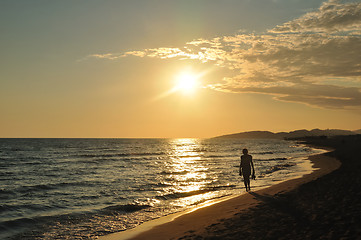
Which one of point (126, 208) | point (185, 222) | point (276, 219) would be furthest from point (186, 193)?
point (276, 219)

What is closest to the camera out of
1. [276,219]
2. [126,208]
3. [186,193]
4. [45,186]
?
[276,219]

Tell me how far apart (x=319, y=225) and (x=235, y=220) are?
9.79ft

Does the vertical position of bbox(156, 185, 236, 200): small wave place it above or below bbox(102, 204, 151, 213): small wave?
below

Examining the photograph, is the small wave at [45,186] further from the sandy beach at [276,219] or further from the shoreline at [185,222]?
the sandy beach at [276,219]

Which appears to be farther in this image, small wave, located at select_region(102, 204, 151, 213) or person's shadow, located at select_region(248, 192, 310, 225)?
small wave, located at select_region(102, 204, 151, 213)

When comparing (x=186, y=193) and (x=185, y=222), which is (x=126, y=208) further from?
(x=186, y=193)

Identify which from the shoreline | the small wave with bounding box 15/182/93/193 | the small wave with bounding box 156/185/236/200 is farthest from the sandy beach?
the small wave with bounding box 15/182/93/193

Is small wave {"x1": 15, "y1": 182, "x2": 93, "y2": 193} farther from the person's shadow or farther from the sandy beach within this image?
the person's shadow

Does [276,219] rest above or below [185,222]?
above

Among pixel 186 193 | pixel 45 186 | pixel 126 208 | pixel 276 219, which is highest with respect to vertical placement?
pixel 276 219

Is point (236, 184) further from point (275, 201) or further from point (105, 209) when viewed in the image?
point (105, 209)

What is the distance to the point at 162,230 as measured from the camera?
34.3ft

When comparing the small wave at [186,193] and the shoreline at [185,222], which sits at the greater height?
the shoreline at [185,222]

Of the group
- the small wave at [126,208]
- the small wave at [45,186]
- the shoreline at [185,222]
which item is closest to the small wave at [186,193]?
the small wave at [126,208]
